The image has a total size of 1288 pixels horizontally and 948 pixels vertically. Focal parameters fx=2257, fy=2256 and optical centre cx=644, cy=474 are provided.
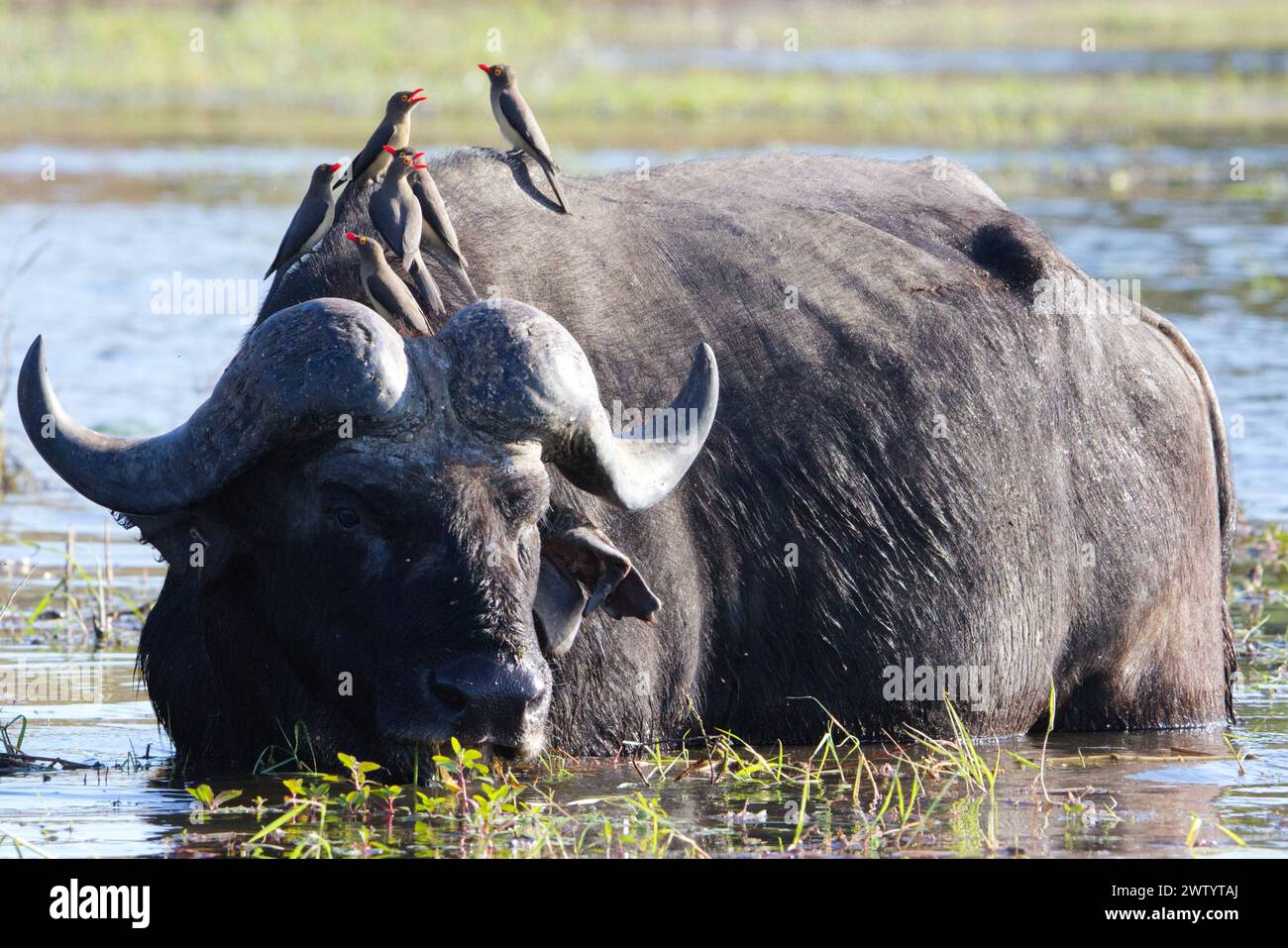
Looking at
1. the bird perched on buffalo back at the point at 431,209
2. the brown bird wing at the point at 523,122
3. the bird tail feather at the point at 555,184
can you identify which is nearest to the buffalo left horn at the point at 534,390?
the bird perched on buffalo back at the point at 431,209

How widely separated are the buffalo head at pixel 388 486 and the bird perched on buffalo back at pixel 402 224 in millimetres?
428

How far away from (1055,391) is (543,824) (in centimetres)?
223

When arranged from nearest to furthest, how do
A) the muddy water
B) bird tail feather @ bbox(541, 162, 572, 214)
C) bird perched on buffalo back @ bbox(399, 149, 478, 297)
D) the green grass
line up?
the muddy water < bird perched on buffalo back @ bbox(399, 149, 478, 297) < bird tail feather @ bbox(541, 162, 572, 214) < the green grass

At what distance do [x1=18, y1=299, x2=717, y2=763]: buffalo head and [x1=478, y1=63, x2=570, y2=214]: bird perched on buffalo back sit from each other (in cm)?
125

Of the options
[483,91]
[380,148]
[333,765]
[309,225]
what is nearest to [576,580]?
[333,765]

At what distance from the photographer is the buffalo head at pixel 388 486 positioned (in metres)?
5.04

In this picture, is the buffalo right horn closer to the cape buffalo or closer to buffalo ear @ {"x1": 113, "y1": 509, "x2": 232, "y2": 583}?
the cape buffalo

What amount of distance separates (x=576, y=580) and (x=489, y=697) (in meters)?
0.78

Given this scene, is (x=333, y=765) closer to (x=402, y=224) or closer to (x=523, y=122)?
(x=402, y=224)

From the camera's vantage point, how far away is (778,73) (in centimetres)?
3488

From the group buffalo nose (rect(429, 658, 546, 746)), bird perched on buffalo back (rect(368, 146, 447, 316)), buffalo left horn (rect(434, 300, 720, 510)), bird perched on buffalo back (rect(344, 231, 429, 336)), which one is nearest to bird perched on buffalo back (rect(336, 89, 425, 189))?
bird perched on buffalo back (rect(368, 146, 447, 316))

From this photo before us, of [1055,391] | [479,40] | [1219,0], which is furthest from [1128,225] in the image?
[1219,0]

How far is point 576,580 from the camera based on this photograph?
18.6 feet

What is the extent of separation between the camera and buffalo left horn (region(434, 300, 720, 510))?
5.13 metres
